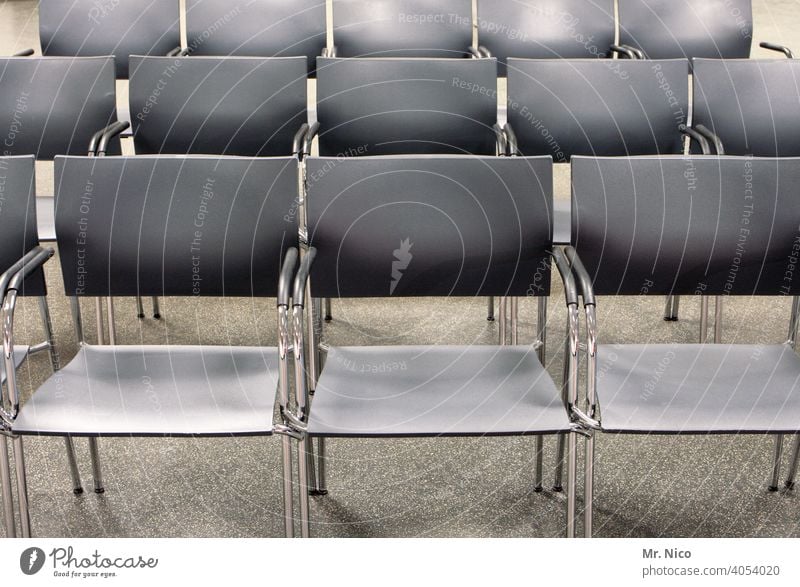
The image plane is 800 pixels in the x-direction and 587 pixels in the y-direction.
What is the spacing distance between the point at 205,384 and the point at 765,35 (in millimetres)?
6277

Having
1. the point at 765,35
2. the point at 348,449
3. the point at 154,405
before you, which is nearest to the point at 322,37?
the point at 348,449

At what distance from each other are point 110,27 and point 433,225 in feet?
8.08

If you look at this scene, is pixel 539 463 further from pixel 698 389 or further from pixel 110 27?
pixel 110 27

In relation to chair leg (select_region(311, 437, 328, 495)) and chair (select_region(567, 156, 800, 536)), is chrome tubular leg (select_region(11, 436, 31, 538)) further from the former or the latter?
chair (select_region(567, 156, 800, 536))

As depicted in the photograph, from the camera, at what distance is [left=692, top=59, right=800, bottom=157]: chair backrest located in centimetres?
321

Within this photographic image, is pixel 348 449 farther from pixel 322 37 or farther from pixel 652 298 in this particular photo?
pixel 322 37

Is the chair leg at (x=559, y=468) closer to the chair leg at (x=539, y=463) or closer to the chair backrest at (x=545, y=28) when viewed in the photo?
the chair leg at (x=539, y=463)

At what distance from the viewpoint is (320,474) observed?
Answer: 2.48 metres

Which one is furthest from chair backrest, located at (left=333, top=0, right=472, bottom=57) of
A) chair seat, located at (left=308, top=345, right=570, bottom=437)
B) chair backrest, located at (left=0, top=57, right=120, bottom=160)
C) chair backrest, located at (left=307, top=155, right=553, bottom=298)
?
chair seat, located at (left=308, top=345, right=570, bottom=437)

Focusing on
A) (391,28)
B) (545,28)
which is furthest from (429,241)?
(545,28)

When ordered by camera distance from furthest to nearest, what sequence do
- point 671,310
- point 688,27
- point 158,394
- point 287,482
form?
point 688,27, point 671,310, point 158,394, point 287,482

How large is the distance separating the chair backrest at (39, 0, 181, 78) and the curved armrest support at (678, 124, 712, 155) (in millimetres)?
2289
